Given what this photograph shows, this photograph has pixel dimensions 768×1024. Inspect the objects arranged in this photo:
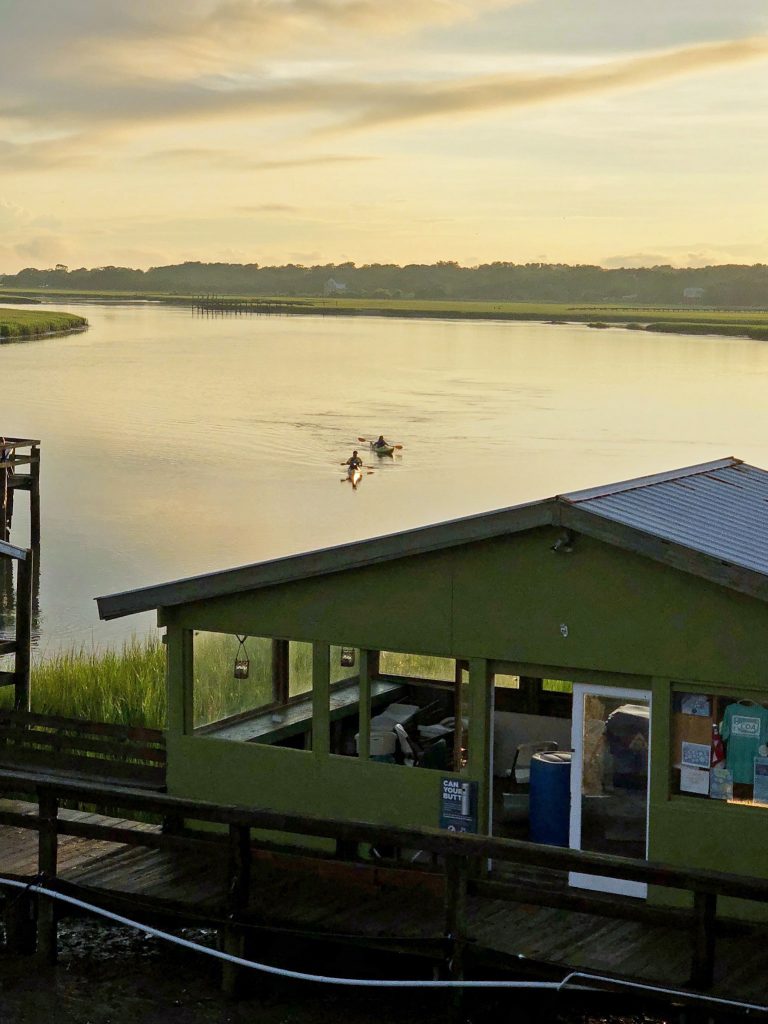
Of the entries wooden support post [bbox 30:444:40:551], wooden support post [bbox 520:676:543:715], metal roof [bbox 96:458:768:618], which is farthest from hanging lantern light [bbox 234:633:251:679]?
Result: wooden support post [bbox 30:444:40:551]

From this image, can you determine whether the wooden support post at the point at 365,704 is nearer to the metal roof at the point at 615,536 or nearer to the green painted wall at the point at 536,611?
the green painted wall at the point at 536,611

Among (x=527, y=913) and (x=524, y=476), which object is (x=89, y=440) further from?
(x=527, y=913)

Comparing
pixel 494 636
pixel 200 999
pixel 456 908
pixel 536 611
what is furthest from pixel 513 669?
pixel 200 999

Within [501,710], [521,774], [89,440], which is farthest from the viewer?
[89,440]

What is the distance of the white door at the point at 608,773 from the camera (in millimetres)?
12359

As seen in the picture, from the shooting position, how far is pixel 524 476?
72.1 m

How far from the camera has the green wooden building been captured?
11.9 metres

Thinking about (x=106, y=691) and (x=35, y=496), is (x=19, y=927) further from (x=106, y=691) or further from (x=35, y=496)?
(x=35, y=496)

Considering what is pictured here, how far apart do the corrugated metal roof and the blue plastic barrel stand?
2328 millimetres

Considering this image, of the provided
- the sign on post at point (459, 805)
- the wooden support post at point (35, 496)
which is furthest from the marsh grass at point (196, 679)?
the wooden support post at point (35, 496)

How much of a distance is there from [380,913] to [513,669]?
91.1 inches

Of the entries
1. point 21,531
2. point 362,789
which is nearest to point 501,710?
point 362,789

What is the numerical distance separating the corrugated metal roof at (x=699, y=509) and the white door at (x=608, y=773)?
56.4 inches

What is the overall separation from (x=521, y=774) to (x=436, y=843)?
3493 mm
